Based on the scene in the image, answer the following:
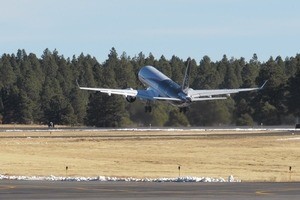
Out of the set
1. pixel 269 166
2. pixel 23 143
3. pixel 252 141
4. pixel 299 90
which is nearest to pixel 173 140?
pixel 252 141

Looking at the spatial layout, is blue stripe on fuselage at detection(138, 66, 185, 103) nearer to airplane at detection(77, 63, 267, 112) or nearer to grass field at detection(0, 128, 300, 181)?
airplane at detection(77, 63, 267, 112)

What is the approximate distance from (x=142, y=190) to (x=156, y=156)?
39390 millimetres

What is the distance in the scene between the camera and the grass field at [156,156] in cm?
6500

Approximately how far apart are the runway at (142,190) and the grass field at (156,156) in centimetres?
1177

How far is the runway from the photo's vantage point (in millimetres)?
39781

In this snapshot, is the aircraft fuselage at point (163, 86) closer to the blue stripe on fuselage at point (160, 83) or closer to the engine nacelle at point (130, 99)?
the blue stripe on fuselage at point (160, 83)

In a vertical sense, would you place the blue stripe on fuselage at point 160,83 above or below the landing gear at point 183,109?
above

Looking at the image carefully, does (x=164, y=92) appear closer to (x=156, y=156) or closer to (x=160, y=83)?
(x=160, y=83)

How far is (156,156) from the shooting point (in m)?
82.0

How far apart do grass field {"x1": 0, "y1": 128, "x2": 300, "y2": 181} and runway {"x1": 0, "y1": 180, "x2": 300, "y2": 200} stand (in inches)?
463

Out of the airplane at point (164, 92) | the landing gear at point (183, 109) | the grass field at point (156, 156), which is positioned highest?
the airplane at point (164, 92)

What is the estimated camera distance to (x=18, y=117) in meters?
193

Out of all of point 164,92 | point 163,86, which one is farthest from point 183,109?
point 163,86

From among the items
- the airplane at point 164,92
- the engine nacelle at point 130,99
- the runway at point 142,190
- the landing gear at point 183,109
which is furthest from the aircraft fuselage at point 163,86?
the runway at point 142,190
